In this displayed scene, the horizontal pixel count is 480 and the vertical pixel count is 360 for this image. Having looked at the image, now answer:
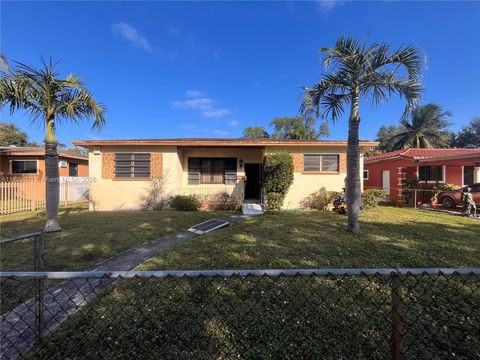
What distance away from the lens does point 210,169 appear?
13672 millimetres

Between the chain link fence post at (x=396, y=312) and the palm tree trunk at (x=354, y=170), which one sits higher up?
the palm tree trunk at (x=354, y=170)

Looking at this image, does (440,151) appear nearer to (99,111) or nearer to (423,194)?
(423,194)

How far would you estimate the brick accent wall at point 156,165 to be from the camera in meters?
12.4

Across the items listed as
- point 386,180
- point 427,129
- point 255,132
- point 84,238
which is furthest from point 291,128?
A: point 84,238

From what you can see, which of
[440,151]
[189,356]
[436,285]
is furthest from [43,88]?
[440,151]

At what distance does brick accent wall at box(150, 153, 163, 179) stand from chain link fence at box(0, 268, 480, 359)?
8753 mm

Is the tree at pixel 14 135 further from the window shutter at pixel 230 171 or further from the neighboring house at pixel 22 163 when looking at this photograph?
the window shutter at pixel 230 171

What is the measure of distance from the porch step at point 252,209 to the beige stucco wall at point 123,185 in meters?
3.60

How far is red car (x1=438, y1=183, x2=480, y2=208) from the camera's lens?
12.0 meters

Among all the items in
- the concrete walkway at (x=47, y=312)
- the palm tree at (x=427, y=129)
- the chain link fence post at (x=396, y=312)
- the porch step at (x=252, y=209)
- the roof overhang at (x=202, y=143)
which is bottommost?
the concrete walkway at (x=47, y=312)

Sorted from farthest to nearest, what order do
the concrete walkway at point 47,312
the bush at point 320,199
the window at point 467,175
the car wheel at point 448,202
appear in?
the window at point 467,175 → the car wheel at point 448,202 → the bush at point 320,199 → the concrete walkway at point 47,312

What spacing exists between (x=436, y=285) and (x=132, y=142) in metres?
12.0

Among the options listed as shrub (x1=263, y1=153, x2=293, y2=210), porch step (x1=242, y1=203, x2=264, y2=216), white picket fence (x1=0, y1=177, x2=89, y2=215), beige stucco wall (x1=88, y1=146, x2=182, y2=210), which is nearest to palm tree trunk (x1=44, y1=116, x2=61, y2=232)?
beige stucco wall (x1=88, y1=146, x2=182, y2=210)

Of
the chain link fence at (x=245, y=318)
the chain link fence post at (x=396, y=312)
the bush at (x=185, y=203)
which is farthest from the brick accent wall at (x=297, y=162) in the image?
the chain link fence post at (x=396, y=312)
